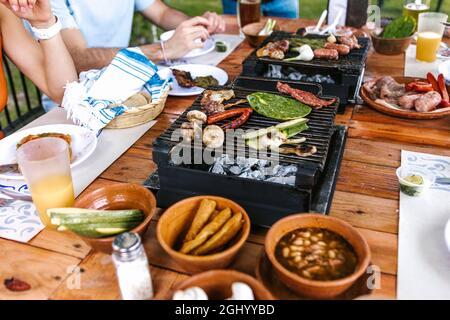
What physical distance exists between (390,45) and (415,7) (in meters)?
0.53

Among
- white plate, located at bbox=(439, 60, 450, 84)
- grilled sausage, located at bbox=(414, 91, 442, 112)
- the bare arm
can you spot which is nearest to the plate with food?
grilled sausage, located at bbox=(414, 91, 442, 112)

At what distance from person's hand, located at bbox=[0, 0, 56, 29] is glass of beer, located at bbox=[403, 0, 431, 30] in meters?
2.47

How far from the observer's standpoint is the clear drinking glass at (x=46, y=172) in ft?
4.59

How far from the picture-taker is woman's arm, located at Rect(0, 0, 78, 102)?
8.02 ft

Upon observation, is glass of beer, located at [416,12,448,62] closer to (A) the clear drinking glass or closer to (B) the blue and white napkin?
(A) the clear drinking glass

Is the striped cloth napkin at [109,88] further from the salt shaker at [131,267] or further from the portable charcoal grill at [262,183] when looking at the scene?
the salt shaker at [131,267]

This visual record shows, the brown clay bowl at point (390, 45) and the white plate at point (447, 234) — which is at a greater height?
the brown clay bowl at point (390, 45)

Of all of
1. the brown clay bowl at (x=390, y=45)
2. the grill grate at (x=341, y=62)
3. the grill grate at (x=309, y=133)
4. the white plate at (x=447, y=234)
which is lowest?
the white plate at (x=447, y=234)

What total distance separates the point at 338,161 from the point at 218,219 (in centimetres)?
64

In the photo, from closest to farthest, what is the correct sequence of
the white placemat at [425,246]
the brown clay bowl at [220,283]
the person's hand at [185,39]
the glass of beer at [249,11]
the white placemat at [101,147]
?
1. the brown clay bowl at [220,283]
2. the white placemat at [425,246]
3. the white placemat at [101,147]
4. the person's hand at [185,39]
5. the glass of beer at [249,11]

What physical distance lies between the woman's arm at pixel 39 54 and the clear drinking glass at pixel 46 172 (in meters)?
1.13

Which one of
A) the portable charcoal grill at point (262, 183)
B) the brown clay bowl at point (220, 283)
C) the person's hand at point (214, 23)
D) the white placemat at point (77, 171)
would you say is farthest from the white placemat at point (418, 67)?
the brown clay bowl at point (220, 283)

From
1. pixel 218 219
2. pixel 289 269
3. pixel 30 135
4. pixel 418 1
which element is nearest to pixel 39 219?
pixel 30 135

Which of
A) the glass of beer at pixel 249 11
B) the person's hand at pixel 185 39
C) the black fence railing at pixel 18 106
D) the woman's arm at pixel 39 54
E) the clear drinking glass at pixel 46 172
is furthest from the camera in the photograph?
the black fence railing at pixel 18 106
